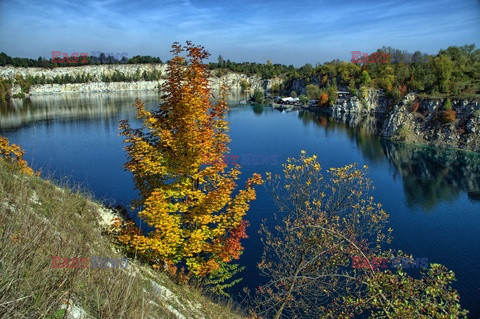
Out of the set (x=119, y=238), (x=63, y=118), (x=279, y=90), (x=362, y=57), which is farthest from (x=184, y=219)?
(x=279, y=90)

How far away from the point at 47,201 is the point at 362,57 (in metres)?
104

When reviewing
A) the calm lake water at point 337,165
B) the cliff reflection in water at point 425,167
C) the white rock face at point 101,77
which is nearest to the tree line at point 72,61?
the white rock face at point 101,77

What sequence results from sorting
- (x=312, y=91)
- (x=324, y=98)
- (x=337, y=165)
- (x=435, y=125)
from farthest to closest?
(x=312, y=91) → (x=324, y=98) → (x=435, y=125) → (x=337, y=165)

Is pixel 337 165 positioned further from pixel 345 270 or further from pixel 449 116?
pixel 345 270

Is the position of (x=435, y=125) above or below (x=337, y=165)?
above

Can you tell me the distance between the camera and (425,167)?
42062mm

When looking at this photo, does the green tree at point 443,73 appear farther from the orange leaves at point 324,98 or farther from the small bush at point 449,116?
the orange leaves at point 324,98

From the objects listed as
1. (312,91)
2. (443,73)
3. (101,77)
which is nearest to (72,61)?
(101,77)

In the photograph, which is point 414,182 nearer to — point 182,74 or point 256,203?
point 256,203

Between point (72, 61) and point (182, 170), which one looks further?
point (72, 61)

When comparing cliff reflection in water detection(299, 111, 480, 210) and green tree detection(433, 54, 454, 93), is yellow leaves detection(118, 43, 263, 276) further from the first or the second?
green tree detection(433, 54, 454, 93)

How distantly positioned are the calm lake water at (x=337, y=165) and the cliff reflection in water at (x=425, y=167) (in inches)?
4.3

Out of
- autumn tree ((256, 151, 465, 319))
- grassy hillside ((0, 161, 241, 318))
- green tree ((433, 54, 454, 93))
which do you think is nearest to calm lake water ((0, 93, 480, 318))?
grassy hillside ((0, 161, 241, 318))

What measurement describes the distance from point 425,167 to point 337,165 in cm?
1270
